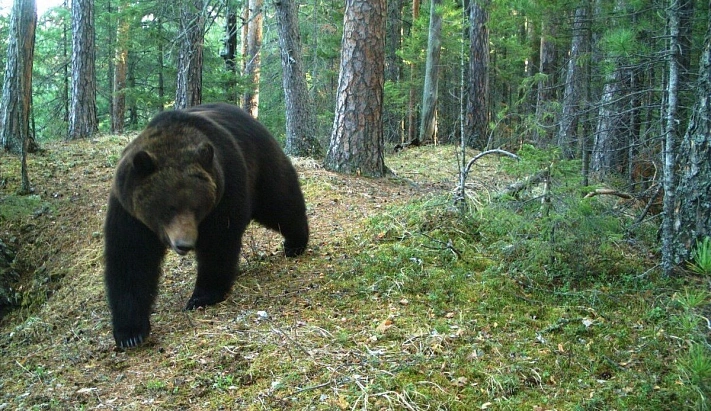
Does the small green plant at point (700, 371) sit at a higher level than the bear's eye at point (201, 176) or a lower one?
lower

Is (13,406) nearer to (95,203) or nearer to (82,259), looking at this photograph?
(82,259)

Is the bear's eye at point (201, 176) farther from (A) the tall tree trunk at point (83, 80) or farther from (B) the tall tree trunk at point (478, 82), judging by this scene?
(B) the tall tree trunk at point (478, 82)

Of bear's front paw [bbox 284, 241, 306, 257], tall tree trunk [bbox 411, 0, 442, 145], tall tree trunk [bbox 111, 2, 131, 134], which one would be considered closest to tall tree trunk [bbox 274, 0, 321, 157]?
tall tree trunk [bbox 411, 0, 442, 145]

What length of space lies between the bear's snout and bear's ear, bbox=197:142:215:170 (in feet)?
1.46

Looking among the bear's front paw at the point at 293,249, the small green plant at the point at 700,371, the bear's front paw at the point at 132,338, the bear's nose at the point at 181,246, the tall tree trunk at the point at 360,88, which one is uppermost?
the tall tree trunk at the point at 360,88

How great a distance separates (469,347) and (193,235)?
227 cm

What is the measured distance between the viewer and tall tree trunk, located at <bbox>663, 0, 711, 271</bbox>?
15.4 feet

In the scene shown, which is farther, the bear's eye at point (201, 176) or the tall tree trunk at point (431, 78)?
the tall tree trunk at point (431, 78)

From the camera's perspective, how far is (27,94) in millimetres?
10766

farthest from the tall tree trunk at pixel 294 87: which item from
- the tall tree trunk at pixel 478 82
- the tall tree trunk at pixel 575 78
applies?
the tall tree trunk at pixel 478 82

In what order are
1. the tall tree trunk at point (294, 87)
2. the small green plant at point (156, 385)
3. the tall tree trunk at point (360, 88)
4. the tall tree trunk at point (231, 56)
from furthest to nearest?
the tall tree trunk at point (231, 56), the tall tree trunk at point (294, 87), the tall tree trunk at point (360, 88), the small green plant at point (156, 385)

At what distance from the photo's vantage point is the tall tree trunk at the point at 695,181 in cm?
471

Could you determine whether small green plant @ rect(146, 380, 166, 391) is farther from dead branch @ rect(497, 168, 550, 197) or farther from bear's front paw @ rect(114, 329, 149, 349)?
dead branch @ rect(497, 168, 550, 197)

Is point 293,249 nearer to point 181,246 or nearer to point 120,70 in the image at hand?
point 181,246
